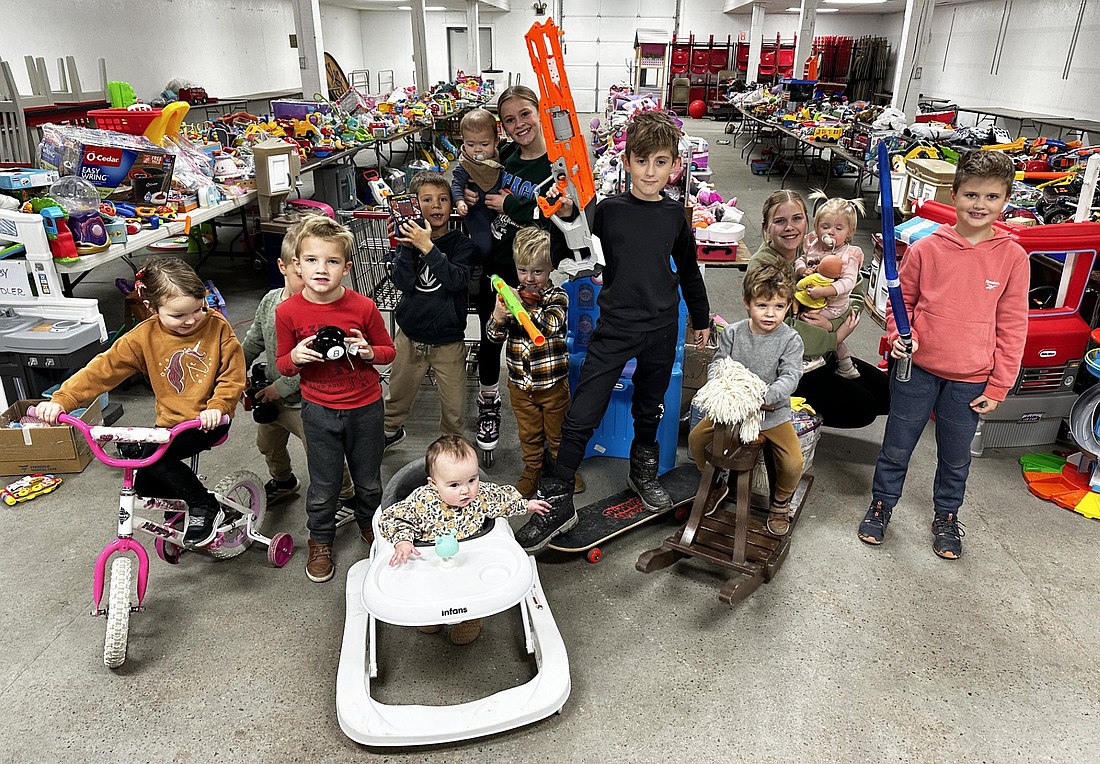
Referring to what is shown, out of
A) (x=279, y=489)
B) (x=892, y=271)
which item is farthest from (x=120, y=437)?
(x=892, y=271)

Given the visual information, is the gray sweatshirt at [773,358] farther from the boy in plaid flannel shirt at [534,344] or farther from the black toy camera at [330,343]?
the black toy camera at [330,343]

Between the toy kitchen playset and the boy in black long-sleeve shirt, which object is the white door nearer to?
the toy kitchen playset

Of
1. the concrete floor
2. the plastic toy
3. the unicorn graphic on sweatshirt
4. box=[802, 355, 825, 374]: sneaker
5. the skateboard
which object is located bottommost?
the concrete floor

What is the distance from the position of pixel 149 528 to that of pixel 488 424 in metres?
1.51

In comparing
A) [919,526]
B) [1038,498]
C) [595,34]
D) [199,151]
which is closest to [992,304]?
[919,526]

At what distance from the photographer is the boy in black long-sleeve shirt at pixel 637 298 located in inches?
107

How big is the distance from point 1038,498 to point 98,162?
216 inches

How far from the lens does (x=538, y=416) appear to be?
319cm

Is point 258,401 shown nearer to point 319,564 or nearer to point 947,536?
point 319,564

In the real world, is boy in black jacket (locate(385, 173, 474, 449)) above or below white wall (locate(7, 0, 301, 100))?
below

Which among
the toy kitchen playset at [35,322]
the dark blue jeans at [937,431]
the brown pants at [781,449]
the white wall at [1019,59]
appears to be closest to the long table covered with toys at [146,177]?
the toy kitchen playset at [35,322]

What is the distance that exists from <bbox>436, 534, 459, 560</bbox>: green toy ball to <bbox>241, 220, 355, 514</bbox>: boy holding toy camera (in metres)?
0.91

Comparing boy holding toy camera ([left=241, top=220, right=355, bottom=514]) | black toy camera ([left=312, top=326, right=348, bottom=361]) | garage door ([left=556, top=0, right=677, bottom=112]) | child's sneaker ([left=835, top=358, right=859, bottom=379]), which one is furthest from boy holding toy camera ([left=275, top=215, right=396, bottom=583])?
garage door ([left=556, top=0, right=677, bottom=112])

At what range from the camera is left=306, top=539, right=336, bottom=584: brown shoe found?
2.80 m
